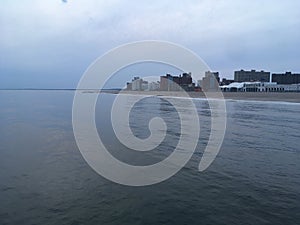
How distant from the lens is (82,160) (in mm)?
13047

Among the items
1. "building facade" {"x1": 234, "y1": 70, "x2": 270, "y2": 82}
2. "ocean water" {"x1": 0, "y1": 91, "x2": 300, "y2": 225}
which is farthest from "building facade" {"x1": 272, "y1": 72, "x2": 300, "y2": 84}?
"ocean water" {"x1": 0, "y1": 91, "x2": 300, "y2": 225}

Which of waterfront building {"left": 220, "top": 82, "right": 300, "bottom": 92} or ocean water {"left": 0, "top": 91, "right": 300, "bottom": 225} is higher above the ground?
waterfront building {"left": 220, "top": 82, "right": 300, "bottom": 92}

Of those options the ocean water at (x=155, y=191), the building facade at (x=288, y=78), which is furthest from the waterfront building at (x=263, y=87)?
the ocean water at (x=155, y=191)

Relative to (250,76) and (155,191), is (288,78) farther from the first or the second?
(155,191)

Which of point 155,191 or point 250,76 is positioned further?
point 250,76

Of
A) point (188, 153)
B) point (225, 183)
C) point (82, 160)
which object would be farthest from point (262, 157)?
point (82, 160)

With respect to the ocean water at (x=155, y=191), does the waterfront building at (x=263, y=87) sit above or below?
above

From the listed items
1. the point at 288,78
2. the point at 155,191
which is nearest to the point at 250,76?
the point at 288,78

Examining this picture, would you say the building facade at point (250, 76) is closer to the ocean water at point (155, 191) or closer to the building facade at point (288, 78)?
the building facade at point (288, 78)

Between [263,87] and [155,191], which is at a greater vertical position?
[263,87]

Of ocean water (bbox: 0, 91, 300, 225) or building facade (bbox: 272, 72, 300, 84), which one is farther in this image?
building facade (bbox: 272, 72, 300, 84)

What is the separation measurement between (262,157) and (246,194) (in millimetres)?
5059

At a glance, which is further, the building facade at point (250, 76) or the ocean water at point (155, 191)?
the building facade at point (250, 76)

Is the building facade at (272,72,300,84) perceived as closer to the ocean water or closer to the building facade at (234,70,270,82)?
the building facade at (234,70,270,82)
